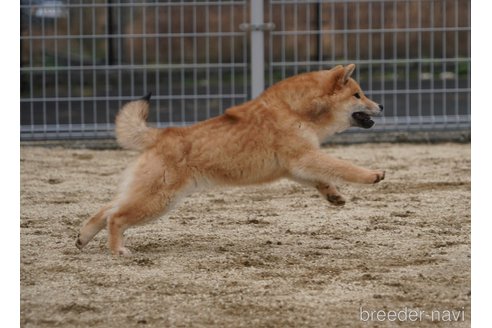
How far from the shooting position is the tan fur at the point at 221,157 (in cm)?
513

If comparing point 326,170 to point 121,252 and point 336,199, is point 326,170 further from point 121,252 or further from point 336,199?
point 121,252

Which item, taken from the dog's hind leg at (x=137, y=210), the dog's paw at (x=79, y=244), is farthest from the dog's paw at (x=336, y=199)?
the dog's paw at (x=79, y=244)

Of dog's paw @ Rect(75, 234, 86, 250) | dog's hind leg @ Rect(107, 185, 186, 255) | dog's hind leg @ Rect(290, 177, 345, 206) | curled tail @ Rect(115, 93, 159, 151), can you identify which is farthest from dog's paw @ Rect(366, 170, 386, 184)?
dog's paw @ Rect(75, 234, 86, 250)

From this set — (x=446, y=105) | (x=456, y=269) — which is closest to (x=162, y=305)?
(x=456, y=269)

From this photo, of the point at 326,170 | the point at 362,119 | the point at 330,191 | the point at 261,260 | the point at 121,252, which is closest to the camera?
the point at 261,260

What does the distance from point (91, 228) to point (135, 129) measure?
1.85 ft

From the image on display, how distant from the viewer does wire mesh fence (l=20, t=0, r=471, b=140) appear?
378 inches

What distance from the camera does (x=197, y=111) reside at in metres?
9.73

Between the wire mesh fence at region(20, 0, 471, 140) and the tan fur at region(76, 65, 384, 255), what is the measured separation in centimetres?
409

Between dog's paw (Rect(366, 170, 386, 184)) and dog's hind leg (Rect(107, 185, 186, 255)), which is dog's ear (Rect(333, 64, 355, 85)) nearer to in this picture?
dog's paw (Rect(366, 170, 386, 184))

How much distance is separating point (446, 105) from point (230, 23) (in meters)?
2.32

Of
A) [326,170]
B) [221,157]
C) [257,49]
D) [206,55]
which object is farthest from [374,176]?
[206,55]

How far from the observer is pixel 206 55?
31.9 ft

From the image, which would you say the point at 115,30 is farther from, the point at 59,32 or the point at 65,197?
the point at 65,197
